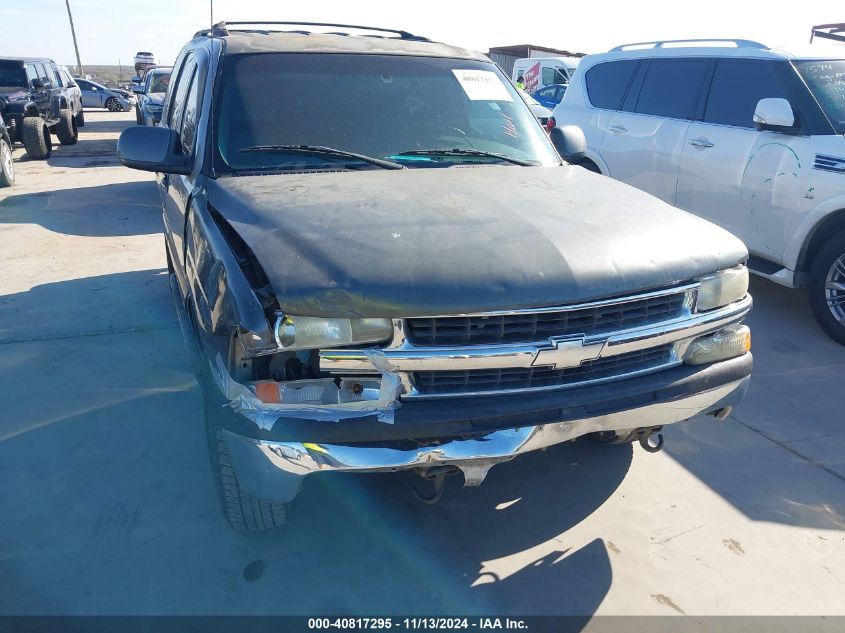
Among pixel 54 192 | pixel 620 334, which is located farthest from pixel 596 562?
pixel 54 192

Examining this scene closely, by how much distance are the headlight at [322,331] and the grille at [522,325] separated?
0.12m

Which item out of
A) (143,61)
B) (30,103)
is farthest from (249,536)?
(143,61)

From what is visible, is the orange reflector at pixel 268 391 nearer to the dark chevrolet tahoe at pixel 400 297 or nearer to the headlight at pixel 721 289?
the dark chevrolet tahoe at pixel 400 297

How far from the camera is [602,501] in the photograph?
2918 mm

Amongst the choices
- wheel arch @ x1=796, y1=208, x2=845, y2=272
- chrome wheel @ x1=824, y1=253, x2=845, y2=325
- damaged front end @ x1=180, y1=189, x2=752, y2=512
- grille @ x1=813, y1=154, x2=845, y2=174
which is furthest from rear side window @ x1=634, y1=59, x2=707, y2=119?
damaged front end @ x1=180, y1=189, x2=752, y2=512

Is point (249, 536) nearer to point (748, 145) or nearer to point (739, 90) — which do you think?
point (748, 145)

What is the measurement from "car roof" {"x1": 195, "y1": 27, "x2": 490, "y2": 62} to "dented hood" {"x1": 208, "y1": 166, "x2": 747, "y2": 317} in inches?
32.7

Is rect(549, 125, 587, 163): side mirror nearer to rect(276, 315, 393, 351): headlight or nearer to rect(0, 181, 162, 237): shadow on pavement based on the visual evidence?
rect(276, 315, 393, 351): headlight

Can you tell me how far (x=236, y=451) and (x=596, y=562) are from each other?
146 centimetres

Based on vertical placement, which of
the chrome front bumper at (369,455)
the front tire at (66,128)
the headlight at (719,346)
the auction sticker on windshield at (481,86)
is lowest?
the front tire at (66,128)

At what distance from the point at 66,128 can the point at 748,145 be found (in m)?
14.2

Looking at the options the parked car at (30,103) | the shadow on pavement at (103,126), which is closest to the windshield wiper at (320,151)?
the parked car at (30,103)

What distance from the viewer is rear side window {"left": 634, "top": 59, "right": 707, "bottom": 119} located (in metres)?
5.75

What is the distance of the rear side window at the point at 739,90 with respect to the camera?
5168 mm
